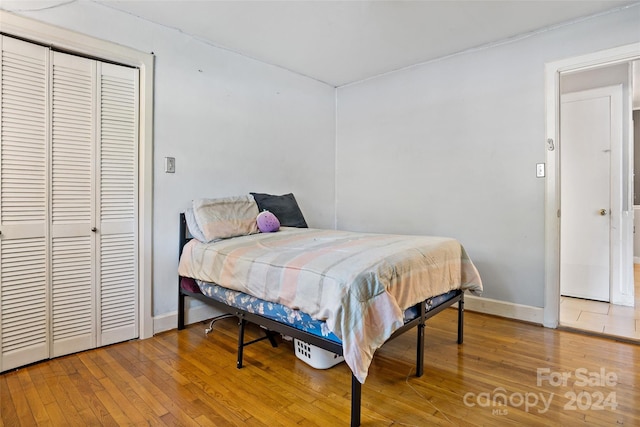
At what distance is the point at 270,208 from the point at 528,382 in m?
2.28

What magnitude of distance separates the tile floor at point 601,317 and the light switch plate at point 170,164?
134 inches

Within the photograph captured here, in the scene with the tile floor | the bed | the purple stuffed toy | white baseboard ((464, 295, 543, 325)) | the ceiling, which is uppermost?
the ceiling

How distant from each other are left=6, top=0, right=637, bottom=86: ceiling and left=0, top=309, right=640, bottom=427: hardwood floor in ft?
7.52

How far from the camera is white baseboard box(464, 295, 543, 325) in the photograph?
288 cm

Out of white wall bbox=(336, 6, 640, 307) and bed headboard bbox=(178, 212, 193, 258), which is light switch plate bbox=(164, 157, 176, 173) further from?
white wall bbox=(336, 6, 640, 307)

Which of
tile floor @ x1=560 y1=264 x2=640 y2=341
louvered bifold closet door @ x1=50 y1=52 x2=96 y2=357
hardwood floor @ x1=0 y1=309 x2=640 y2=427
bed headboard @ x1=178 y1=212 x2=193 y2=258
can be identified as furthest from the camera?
bed headboard @ x1=178 y1=212 x2=193 y2=258

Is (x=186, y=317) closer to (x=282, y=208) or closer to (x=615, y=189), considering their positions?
(x=282, y=208)

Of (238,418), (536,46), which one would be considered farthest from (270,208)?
(536,46)

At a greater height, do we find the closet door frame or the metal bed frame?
the closet door frame

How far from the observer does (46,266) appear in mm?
2236

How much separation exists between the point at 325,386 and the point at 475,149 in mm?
2460

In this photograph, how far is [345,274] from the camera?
60.9 inches

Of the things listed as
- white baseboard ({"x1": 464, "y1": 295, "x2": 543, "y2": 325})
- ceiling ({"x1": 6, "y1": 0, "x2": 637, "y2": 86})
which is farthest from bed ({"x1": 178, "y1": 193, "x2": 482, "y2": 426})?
ceiling ({"x1": 6, "y1": 0, "x2": 637, "y2": 86})

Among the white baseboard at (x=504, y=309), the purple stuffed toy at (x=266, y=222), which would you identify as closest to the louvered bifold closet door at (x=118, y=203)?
the purple stuffed toy at (x=266, y=222)
